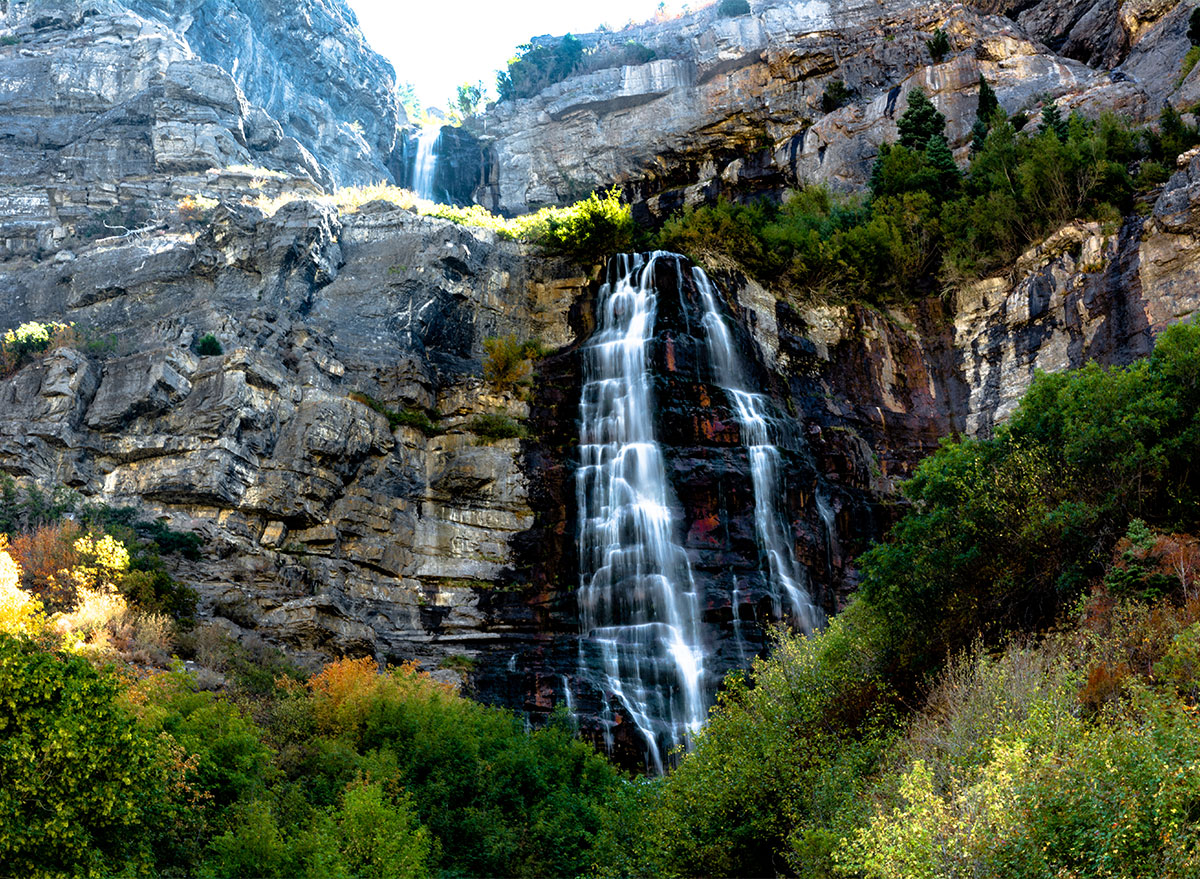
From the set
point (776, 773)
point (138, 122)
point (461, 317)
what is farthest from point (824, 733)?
point (138, 122)

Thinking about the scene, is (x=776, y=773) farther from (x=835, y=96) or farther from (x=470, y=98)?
(x=470, y=98)

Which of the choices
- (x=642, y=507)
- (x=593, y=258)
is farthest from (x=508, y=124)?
(x=642, y=507)

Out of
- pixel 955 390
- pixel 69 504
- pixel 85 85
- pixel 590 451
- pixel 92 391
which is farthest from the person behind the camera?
pixel 85 85

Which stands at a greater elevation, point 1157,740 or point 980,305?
point 980,305

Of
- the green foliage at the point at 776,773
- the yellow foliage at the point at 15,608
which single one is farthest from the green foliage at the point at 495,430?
the yellow foliage at the point at 15,608

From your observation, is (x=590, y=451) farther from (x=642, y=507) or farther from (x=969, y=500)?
(x=969, y=500)

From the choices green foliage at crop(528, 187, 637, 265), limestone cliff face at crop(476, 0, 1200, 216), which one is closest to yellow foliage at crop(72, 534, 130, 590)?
green foliage at crop(528, 187, 637, 265)

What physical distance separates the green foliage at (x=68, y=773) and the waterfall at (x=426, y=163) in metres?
51.5

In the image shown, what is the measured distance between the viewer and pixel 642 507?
34.2 meters

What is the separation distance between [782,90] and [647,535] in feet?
109

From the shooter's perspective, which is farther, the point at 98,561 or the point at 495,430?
the point at 495,430

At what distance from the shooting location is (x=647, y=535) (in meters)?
33.5

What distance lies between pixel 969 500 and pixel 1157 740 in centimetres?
1025

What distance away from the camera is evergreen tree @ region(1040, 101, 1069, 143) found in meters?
42.9
